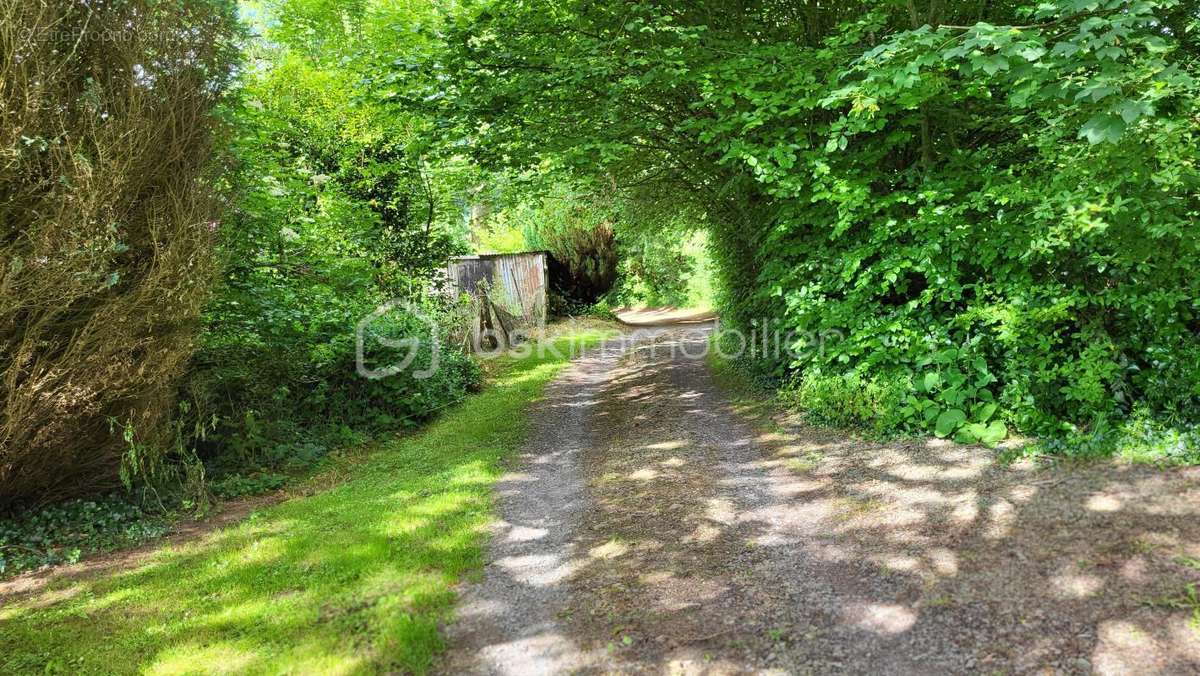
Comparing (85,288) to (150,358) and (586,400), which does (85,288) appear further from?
(586,400)

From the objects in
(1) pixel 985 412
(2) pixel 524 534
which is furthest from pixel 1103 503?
(2) pixel 524 534

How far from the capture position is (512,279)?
59.0 ft

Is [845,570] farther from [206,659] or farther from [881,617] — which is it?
[206,659]

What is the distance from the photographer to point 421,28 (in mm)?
8211

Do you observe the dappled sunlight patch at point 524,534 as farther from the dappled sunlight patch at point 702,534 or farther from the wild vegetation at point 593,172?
the wild vegetation at point 593,172

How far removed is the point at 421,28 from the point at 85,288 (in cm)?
525

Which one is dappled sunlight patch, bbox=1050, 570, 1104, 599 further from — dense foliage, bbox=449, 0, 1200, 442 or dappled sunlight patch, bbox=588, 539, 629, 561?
dappled sunlight patch, bbox=588, 539, 629, 561

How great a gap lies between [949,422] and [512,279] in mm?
13682

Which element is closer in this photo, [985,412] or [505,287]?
[985,412]

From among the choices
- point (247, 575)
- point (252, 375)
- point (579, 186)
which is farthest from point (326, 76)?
point (247, 575)

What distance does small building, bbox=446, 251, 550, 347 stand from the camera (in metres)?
15.1

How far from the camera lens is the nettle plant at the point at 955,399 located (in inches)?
222

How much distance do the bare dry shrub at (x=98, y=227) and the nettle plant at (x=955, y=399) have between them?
664cm

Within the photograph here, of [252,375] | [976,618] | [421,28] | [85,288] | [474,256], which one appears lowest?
[976,618]
